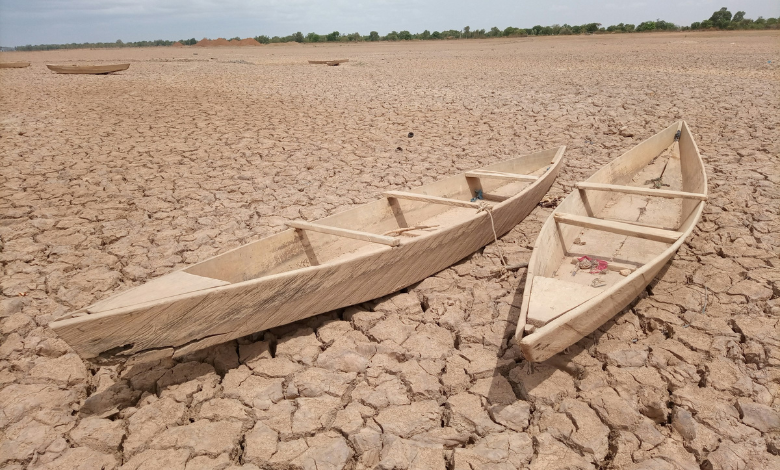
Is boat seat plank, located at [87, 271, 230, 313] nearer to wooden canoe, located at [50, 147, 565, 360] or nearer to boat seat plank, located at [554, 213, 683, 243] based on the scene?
wooden canoe, located at [50, 147, 565, 360]

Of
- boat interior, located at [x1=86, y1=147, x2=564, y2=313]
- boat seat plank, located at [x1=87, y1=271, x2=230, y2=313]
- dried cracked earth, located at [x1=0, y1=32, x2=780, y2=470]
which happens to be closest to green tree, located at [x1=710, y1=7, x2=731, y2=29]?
dried cracked earth, located at [x1=0, y1=32, x2=780, y2=470]

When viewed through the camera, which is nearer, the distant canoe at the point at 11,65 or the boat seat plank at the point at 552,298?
the boat seat plank at the point at 552,298

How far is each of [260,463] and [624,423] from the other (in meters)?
1.72

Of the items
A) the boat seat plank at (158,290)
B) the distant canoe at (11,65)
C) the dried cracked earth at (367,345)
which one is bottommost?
the dried cracked earth at (367,345)

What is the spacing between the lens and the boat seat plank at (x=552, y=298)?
2102 mm

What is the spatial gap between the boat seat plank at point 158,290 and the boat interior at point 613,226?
1.64m

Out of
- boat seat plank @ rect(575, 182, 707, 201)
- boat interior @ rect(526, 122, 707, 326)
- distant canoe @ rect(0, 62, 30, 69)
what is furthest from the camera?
distant canoe @ rect(0, 62, 30, 69)

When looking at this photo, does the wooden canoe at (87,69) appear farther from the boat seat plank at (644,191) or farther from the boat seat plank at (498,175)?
the boat seat plank at (644,191)

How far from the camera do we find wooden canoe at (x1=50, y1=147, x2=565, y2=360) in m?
1.94

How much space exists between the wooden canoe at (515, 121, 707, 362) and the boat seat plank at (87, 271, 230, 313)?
159 centimetres

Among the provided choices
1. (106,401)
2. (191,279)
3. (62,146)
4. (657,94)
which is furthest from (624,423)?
(657,94)

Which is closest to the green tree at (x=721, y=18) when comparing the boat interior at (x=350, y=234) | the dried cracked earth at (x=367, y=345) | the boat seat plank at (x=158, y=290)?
the dried cracked earth at (x=367, y=345)

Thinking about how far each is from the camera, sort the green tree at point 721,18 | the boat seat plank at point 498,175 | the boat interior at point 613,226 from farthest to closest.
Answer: the green tree at point 721,18, the boat seat plank at point 498,175, the boat interior at point 613,226

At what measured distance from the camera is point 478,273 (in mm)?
3385
